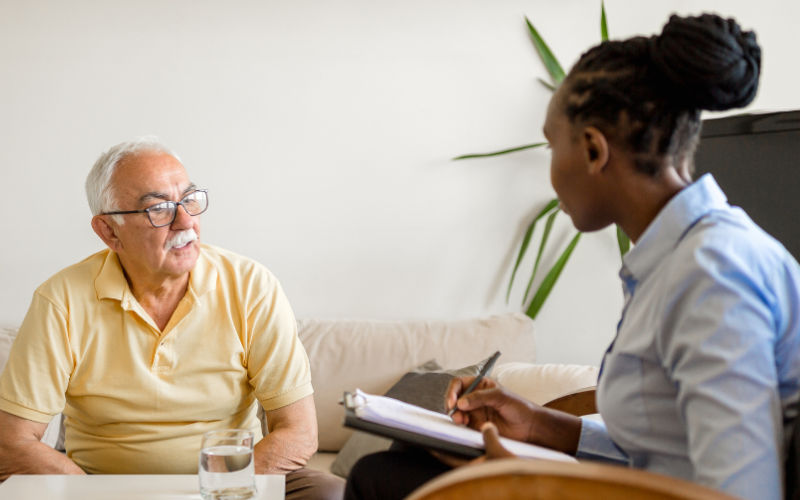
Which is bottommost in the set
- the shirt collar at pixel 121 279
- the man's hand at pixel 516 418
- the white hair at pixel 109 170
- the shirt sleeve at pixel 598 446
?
the shirt sleeve at pixel 598 446

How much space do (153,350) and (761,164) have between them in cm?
140

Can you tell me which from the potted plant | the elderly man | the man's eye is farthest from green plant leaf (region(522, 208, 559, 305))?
the man's eye

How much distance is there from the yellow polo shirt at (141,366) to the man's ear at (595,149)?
999 mm

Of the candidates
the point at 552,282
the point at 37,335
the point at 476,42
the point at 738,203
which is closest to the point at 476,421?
the point at 738,203

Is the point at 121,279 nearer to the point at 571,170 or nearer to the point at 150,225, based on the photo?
the point at 150,225

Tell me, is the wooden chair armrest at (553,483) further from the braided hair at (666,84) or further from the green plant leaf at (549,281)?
the green plant leaf at (549,281)

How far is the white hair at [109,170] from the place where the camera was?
6.17ft

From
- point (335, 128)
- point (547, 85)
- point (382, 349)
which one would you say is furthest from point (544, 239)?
point (335, 128)

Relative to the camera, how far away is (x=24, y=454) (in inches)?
66.9

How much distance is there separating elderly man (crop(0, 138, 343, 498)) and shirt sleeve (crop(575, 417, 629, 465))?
0.65m

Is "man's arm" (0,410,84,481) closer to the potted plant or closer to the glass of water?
the glass of water

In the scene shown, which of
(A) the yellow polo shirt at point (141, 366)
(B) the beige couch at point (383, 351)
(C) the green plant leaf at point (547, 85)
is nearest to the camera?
(A) the yellow polo shirt at point (141, 366)

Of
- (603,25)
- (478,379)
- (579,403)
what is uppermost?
(603,25)

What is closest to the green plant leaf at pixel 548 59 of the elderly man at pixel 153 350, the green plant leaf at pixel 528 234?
the green plant leaf at pixel 528 234
